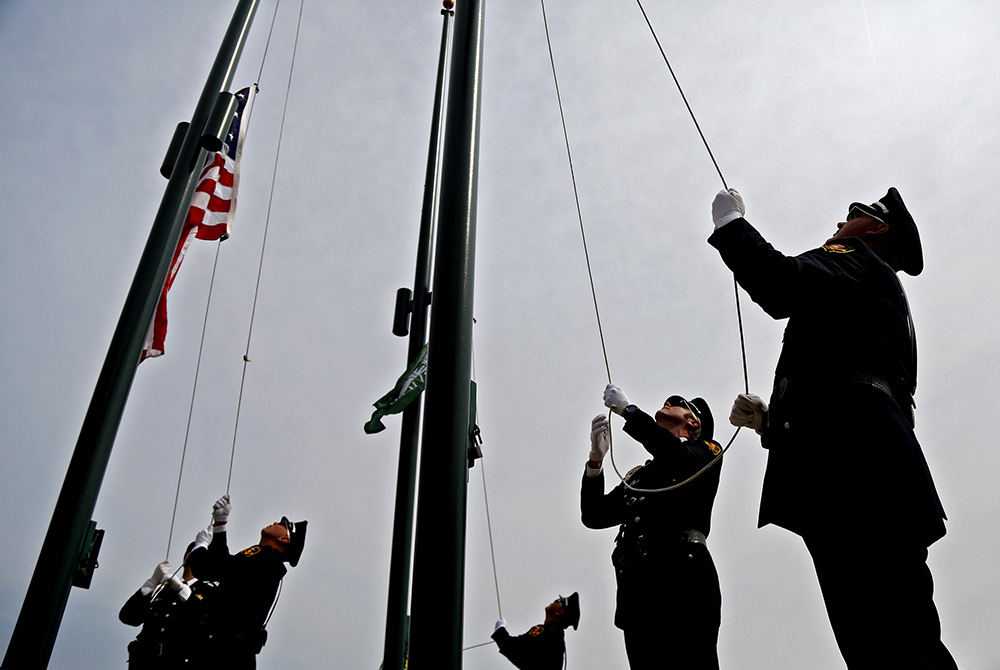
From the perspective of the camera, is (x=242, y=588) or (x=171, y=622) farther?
(x=171, y=622)

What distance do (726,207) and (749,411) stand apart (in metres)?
0.84

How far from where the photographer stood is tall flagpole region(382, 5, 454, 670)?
18.0ft

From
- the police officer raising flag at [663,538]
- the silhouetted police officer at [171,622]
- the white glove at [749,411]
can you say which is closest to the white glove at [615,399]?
the police officer raising flag at [663,538]

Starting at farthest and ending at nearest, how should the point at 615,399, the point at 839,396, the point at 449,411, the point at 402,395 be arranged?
the point at 402,395 < the point at 615,399 < the point at 449,411 < the point at 839,396

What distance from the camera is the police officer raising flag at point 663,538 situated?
339 centimetres

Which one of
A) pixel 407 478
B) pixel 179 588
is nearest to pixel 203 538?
pixel 179 588

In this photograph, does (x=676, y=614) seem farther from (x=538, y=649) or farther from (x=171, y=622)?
(x=171, y=622)

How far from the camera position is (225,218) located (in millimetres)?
5945

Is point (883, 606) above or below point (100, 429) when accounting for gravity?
below

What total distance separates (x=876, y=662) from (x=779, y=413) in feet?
2.76

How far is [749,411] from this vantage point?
9.32 feet

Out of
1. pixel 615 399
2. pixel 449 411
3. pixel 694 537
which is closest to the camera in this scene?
pixel 449 411

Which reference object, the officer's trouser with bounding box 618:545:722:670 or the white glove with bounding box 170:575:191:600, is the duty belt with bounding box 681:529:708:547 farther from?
the white glove with bounding box 170:575:191:600

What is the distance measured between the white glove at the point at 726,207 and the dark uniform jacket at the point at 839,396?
0.10 meters
